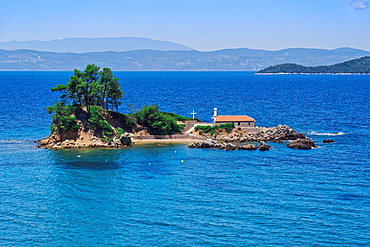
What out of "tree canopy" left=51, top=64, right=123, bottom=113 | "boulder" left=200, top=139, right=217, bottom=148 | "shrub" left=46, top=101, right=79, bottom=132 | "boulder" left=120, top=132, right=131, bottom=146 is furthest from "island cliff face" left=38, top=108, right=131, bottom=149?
"boulder" left=200, top=139, right=217, bottom=148

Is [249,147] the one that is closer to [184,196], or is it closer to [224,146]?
[224,146]

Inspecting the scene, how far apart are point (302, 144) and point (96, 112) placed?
41160mm

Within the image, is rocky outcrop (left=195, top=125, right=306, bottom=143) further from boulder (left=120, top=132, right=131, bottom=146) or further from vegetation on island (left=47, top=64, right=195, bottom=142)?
boulder (left=120, top=132, right=131, bottom=146)

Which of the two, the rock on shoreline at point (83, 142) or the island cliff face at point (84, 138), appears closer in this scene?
the rock on shoreline at point (83, 142)

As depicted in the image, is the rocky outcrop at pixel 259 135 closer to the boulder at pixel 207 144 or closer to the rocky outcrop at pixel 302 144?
the rocky outcrop at pixel 302 144

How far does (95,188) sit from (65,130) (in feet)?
97.3

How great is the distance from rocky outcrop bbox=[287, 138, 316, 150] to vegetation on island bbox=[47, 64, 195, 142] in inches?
943

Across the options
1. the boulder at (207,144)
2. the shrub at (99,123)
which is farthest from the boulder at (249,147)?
the shrub at (99,123)

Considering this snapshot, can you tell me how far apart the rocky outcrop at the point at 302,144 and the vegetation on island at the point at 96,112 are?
24.0 meters

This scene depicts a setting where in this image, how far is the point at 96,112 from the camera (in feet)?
276

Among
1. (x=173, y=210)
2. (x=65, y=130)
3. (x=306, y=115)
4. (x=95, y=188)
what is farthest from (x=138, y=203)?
(x=306, y=115)

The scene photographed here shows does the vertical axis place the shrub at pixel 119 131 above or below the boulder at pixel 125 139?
above

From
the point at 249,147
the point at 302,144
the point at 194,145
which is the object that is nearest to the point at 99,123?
the point at 194,145

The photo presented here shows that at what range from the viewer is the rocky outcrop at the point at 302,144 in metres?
77.9
